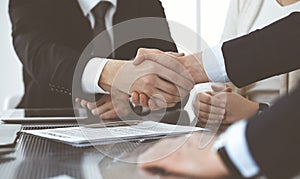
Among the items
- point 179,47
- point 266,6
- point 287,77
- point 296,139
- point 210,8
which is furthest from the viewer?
point 210,8

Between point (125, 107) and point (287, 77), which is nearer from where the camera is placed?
point (125, 107)

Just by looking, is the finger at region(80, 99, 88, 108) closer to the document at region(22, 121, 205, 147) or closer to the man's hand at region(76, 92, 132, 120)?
the man's hand at region(76, 92, 132, 120)

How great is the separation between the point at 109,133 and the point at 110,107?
0.29 m

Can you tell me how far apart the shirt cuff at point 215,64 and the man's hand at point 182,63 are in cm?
A: 1

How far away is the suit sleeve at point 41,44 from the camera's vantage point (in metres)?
1.03

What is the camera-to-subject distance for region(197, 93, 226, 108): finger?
2.99 ft

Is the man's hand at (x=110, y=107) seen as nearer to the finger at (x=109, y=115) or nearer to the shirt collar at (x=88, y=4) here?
the finger at (x=109, y=115)

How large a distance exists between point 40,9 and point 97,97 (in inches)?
15.7

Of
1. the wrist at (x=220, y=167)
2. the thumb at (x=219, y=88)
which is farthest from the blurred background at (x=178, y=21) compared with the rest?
the wrist at (x=220, y=167)

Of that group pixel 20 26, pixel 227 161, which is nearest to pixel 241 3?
pixel 20 26

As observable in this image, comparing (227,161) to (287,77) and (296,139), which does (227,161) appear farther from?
(287,77)

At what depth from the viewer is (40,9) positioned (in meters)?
1.24

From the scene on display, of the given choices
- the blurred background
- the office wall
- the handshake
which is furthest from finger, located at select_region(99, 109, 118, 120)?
the office wall

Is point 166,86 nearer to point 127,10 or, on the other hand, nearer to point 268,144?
point 127,10
